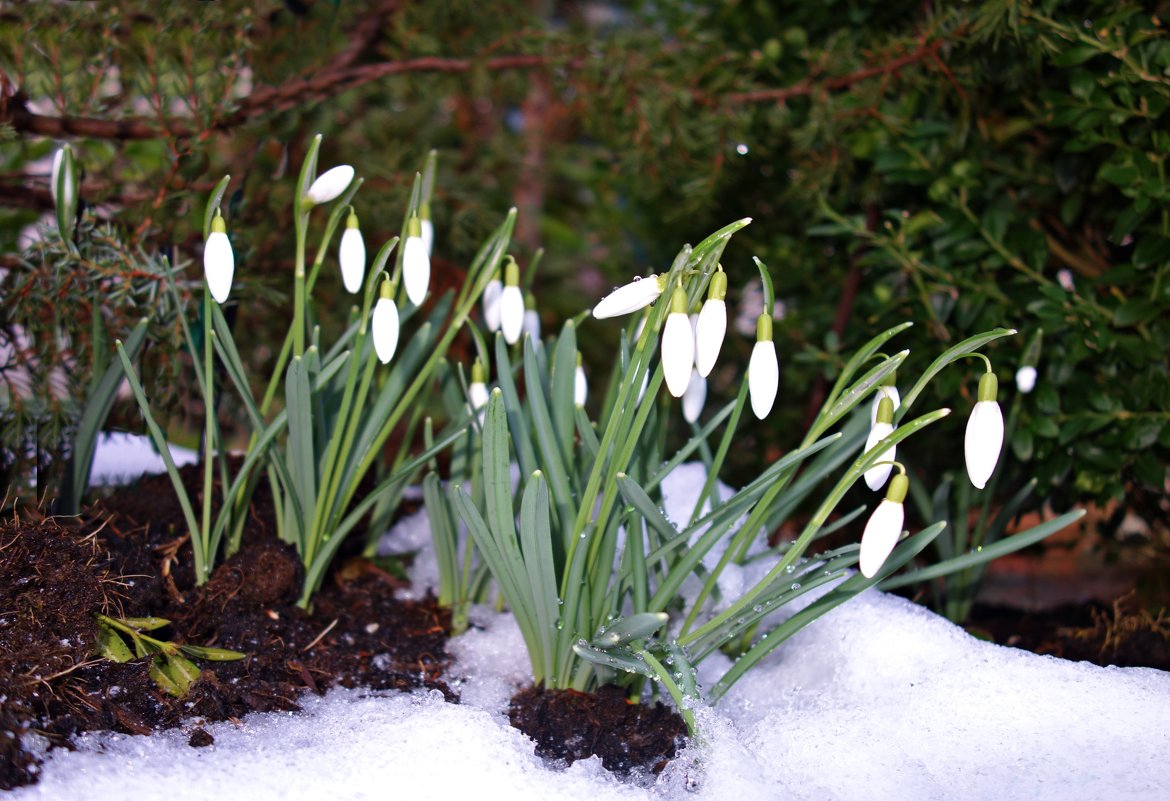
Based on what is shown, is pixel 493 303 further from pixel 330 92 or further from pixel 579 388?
pixel 330 92

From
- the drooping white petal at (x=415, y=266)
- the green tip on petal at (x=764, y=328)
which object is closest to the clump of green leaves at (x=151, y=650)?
the drooping white petal at (x=415, y=266)

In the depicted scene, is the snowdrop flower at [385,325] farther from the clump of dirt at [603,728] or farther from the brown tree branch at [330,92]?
the brown tree branch at [330,92]

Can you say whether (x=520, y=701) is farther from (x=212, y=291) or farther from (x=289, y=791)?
(x=212, y=291)

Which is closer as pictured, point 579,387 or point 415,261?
point 415,261

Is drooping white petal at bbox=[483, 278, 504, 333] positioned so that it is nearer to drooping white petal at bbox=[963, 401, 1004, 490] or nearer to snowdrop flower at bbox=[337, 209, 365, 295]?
snowdrop flower at bbox=[337, 209, 365, 295]

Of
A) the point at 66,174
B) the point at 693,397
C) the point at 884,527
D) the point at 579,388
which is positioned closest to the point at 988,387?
the point at 884,527

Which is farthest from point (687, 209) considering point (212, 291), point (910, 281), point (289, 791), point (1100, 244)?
point (289, 791)

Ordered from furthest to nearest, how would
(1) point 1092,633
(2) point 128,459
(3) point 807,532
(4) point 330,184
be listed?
1. (2) point 128,459
2. (1) point 1092,633
3. (4) point 330,184
4. (3) point 807,532
